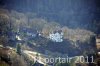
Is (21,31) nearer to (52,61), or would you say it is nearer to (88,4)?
(52,61)

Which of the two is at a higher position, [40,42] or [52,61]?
[40,42]

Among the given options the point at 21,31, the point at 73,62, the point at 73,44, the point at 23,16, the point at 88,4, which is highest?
the point at 88,4

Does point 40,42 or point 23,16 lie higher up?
point 23,16

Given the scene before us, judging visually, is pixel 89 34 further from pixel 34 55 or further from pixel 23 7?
pixel 23 7

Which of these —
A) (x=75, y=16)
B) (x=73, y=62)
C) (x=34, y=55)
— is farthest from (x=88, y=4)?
(x=34, y=55)

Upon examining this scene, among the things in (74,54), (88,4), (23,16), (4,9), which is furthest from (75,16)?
(4,9)

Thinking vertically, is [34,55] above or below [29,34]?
below

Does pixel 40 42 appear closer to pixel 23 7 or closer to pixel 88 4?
pixel 23 7
